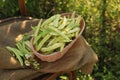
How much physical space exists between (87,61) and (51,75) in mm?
354

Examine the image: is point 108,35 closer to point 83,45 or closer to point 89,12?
point 89,12

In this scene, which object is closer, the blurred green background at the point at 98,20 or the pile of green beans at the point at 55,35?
the pile of green beans at the point at 55,35

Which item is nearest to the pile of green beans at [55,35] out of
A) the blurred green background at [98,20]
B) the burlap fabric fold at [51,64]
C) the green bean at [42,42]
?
the green bean at [42,42]

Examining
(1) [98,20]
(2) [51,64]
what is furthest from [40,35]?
(1) [98,20]

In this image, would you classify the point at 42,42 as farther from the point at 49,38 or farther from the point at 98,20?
the point at 98,20

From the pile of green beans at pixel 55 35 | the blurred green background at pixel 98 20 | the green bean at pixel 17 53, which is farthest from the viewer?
the blurred green background at pixel 98 20

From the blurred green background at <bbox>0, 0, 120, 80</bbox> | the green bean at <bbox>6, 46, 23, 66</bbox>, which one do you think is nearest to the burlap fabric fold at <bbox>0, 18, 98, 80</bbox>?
the green bean at <bbox>6, 46, 23, 66</bbox>

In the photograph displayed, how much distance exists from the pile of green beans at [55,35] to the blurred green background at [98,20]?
1.01 metres

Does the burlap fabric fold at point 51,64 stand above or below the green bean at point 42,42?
below

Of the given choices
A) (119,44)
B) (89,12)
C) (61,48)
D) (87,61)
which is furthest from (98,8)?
(61,48)

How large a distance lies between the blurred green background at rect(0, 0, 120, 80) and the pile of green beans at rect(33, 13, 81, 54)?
1.01 m

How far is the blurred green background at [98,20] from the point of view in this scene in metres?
3.65

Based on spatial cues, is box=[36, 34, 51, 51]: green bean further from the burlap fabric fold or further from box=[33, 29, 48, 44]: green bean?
the burlap fabric fold

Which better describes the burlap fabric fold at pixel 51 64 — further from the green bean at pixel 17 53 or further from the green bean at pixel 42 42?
the green bean at pixel 42 42
